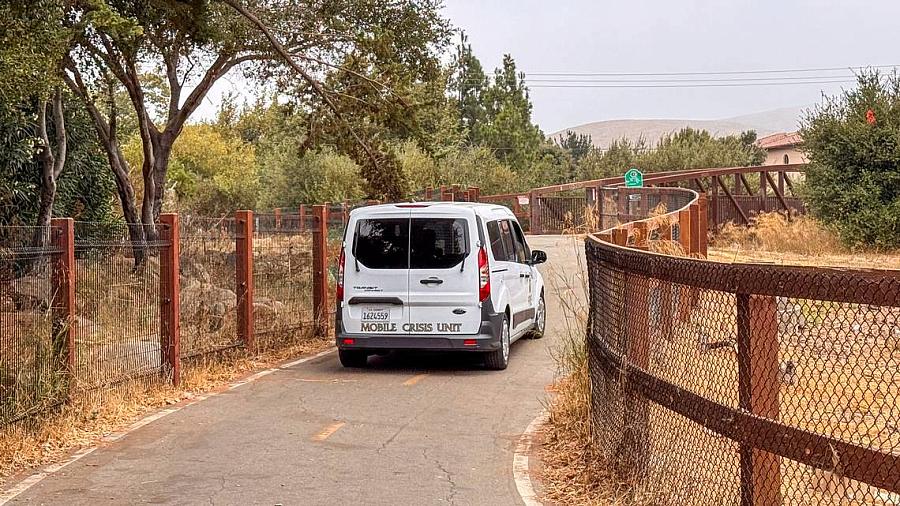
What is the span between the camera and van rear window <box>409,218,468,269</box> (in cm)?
1255

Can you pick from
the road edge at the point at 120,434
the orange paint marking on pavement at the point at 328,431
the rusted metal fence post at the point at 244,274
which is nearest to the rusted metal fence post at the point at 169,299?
the road edge at the point at 120,434

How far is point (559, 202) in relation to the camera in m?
39.5

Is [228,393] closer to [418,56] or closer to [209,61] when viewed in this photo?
[418,56]

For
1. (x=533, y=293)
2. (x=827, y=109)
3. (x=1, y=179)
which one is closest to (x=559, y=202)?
(x=827, y=109)

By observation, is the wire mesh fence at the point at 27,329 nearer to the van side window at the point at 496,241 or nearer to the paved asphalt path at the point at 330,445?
the paved asphalt path at the point at 330,445

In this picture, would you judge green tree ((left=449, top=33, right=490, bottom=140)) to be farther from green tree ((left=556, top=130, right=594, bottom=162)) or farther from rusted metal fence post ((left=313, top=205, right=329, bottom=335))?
rusted metal fence post ((left=313, top=205, right=329, bottom=335))

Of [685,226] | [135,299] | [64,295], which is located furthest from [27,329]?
[685,226]

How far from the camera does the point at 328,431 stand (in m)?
9.34

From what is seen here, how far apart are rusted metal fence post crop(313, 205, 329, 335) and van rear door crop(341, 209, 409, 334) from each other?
2887 millimetres

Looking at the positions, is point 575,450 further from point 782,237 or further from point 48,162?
point 782,237

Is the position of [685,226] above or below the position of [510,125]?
below

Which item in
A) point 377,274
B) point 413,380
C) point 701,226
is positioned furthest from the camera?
point 701,226

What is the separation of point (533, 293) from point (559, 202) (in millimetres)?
24795

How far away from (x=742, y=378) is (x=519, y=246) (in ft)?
32.0
